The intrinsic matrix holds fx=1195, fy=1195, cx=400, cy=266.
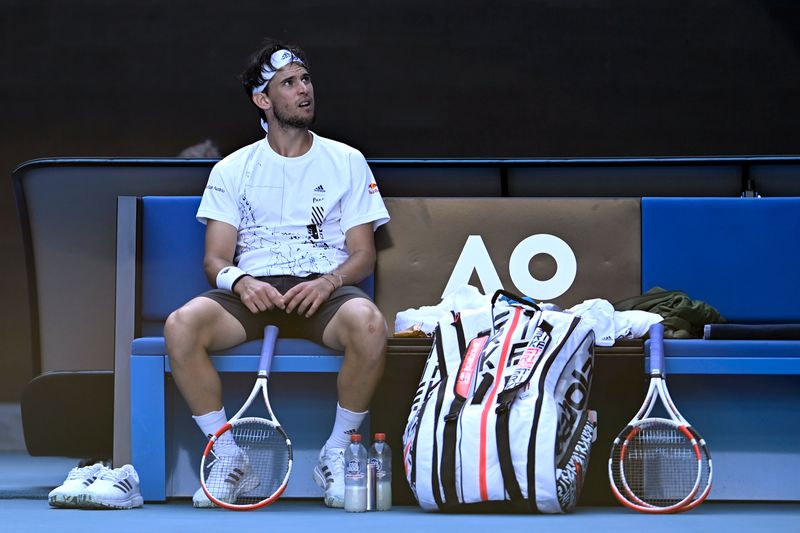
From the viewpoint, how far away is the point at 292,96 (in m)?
3.52

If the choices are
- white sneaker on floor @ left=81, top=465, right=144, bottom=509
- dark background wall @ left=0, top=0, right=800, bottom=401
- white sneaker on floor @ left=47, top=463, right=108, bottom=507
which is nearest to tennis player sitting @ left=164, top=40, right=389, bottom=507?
white sneaker on floor @ left=81, top=465, right=144, bottom=509

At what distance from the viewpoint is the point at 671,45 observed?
5918mm

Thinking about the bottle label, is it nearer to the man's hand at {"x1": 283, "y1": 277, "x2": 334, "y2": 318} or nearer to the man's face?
the man's hand at {"x1": 283, "y1": 277, "x2": 334, "y2": 318}

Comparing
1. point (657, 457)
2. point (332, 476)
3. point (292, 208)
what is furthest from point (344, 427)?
point (657, 457)

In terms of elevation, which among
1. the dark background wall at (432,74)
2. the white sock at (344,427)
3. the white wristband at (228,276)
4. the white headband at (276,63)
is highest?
the dark background wall at (432,74)

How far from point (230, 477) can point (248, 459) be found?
0.07 m

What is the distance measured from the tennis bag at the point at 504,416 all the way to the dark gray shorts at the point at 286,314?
1.08 ft

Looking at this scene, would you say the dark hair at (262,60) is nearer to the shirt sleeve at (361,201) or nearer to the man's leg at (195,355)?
the shirt sleeve at (361,201)

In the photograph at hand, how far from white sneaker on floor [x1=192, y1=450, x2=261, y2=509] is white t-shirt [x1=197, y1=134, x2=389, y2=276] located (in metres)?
0.63

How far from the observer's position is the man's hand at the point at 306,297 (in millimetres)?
3168

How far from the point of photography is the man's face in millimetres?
3500

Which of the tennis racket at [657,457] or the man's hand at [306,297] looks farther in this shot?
the man's hand at [306,297]

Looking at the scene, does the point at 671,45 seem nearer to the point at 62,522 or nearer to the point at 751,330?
the point at 751,330

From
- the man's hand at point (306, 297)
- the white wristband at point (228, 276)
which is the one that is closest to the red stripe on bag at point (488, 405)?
the man's hand at point (306, 297)
